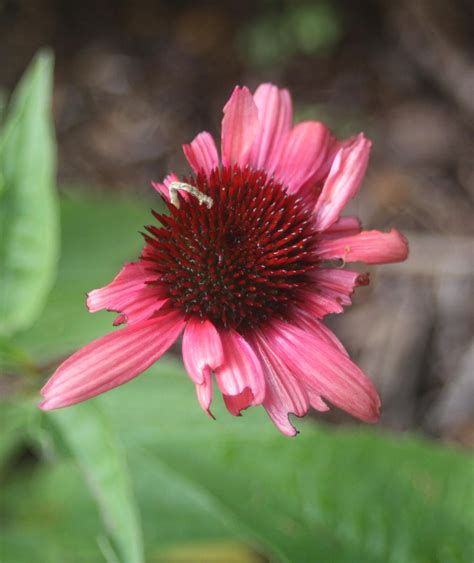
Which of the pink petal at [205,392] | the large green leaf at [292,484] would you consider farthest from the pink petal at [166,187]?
the large green leaf at [292,484]

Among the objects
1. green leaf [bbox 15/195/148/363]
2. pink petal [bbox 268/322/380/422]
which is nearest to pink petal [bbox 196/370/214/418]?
pink petal [bbox 268/322/380/422]

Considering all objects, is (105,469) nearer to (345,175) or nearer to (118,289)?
(118,289)

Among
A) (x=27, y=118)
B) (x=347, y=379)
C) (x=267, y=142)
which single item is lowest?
(x=347, y=379)

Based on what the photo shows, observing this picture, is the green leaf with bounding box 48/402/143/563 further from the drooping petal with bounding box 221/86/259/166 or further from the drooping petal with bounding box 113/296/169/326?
the drooping petal with bounding box 221/86/259/166

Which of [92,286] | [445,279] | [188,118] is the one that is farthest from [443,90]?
[92,286]

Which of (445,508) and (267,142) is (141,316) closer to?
(267,142)
